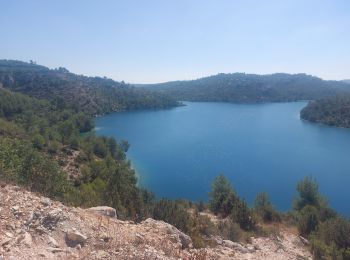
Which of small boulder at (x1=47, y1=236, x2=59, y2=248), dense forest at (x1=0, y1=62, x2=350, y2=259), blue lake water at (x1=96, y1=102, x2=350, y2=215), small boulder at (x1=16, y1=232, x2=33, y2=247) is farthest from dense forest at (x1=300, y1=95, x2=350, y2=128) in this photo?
small boulder at (x1=16, y1=232, x2=33, y2=247)

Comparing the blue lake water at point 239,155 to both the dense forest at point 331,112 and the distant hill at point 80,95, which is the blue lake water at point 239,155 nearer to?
the dense forest at point 331,112

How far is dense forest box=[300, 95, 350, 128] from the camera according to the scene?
99.5 meters

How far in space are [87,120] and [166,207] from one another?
78.5 meters

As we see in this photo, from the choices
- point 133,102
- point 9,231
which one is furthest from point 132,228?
point 133,102

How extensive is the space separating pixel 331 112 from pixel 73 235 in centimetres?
11114

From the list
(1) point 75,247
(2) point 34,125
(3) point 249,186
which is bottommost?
(3) point 249,186

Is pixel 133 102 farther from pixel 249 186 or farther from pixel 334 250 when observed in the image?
pixel 334 250

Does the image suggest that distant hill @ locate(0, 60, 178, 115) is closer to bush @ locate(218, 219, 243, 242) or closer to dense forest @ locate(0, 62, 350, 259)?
dense forest @ locate(0, 62, 350, 259)

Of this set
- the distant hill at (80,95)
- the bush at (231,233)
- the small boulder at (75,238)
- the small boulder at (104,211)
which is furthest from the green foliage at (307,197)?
the distant hill at (80,95)

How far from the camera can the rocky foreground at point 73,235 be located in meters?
6.38

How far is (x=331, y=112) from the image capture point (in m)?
105

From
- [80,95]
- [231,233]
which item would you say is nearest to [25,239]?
[231,233]

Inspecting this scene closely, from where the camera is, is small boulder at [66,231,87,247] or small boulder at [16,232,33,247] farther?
small boulder at [66,231,87,247]

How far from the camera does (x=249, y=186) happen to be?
1911 inches
